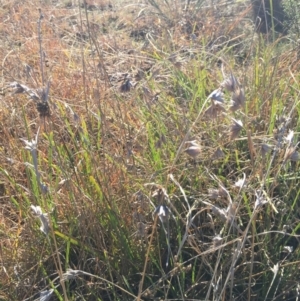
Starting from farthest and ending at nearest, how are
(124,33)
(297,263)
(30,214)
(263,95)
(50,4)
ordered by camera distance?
(50,4) < (124,33) < (263,95) < (30,214) < (297,263)

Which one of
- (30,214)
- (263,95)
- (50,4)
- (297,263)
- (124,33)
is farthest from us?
(50,4)

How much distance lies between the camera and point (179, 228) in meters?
1.62

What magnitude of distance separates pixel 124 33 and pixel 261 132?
1.95m

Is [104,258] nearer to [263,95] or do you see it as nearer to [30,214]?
[30,214]

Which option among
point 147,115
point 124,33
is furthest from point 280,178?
point 124,33

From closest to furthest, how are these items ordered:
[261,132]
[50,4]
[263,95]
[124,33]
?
[261,132] < [263,95] < [124,33] < [50,4]

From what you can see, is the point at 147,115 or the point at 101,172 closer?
the point at 101,172

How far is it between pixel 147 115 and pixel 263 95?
0.42m

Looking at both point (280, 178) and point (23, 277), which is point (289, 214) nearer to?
point (280, 178)

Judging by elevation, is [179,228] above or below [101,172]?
below

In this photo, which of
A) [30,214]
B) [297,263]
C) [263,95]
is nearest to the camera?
[297,263]

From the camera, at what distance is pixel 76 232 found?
5.74 feet

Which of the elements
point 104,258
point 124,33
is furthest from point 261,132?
point 124,33

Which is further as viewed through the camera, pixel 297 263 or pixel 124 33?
pixel 124 33
